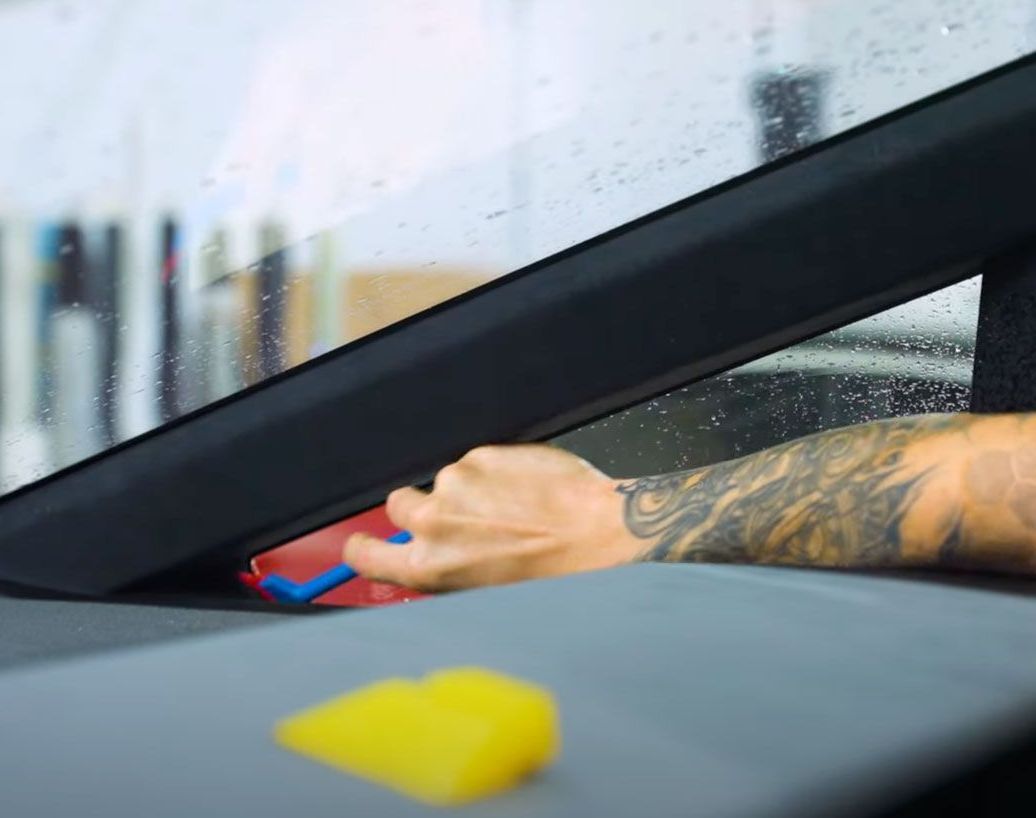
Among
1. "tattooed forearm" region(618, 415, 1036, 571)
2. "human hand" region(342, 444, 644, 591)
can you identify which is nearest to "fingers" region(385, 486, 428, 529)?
"human hand" region(342, 444, 644, 591)

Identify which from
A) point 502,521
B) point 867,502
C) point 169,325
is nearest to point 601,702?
point 867,502

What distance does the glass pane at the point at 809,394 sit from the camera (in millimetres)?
1255

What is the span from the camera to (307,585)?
4.40 ft

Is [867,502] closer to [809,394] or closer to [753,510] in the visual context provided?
[753,510]

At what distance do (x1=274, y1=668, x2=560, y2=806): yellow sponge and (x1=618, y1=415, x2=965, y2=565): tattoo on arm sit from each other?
0.60 meters

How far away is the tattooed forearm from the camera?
2.90 feet

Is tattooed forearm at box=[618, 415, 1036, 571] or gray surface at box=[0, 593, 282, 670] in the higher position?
tattooed forearm at box=[618, 415, 1036, 571]

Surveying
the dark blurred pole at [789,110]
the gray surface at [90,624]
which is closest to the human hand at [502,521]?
the gray surface at [90,624]

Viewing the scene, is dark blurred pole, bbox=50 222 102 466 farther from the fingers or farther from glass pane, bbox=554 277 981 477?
glass pane, bbox=554 277 981 477

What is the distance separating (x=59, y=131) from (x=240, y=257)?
0.26 m

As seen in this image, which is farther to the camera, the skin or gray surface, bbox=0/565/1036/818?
the skin

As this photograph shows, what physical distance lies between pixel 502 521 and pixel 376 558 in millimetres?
161

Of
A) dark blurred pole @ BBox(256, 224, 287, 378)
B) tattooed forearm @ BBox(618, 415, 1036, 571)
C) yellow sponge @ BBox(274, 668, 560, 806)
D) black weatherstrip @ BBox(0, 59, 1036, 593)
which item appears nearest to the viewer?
yellow sponge @ BBox(274, 668, 560, 806)

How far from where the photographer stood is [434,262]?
1.26m
